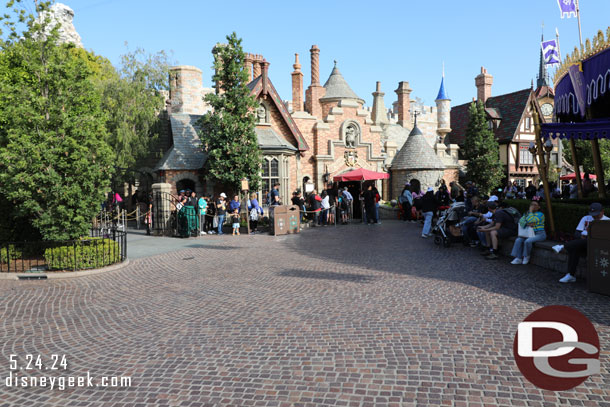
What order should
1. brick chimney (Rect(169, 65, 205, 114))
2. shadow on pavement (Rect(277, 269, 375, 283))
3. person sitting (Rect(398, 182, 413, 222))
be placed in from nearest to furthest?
shadow on pavement (Rect(277, 269, 375, 283))
person sitting (Rect(398, 182, 413, 222))
brick chimney (Rect(169, 65, 205, 114))

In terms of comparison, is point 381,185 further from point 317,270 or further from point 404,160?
point 317,270

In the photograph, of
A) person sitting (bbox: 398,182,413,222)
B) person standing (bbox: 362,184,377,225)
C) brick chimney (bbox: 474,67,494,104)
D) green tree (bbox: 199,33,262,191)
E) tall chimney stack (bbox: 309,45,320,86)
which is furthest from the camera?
brick chimney (bbox: 474,67,494,104)

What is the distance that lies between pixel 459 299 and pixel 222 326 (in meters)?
4.02

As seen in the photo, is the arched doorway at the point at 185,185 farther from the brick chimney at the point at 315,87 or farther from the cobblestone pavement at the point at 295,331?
the cobblestone pavement at the point at 295,331

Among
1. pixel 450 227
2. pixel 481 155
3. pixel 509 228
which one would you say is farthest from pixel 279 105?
pixel 481 155

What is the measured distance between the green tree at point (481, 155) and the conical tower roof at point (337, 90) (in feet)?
31.7

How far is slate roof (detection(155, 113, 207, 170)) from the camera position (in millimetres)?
21578

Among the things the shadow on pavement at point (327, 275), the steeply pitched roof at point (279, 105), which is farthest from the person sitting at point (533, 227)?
the steeply pitched roof at point (279, 105)

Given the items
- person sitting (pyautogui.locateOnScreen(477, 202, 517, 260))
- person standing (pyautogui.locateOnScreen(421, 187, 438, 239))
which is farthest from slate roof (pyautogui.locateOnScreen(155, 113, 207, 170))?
person sitting (pyautogui.locateOnScreen(477, 202, 517, 260))

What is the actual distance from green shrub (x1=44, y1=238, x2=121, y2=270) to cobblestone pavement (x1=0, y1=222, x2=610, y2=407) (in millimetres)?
672

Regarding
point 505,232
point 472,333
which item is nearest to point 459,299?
point 472,333

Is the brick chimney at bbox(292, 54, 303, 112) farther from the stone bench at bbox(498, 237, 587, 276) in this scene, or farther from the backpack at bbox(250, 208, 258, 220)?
the stone bench at bbox(498, 237, 587, 276)

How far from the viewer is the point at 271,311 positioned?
6707 mm

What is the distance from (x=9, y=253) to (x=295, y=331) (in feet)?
29.1
